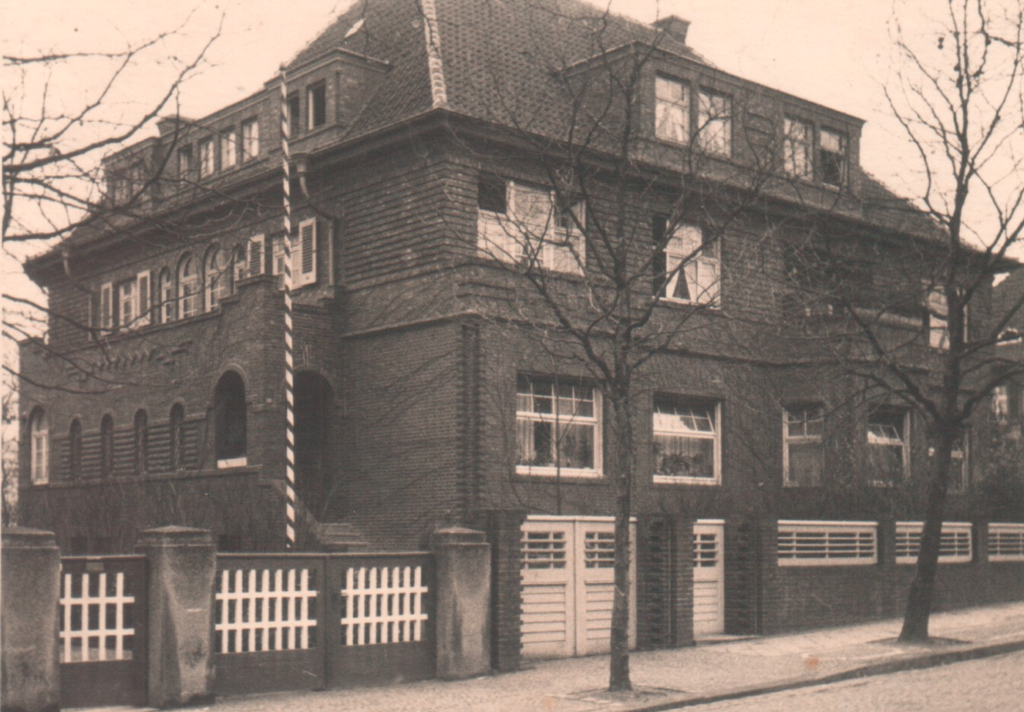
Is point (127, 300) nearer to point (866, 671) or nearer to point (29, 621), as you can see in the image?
point (29, 621)

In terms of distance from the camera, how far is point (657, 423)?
76.1ft

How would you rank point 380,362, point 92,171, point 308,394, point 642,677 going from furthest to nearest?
point 308,394 → point 380,362 → point 642,677 → point 92,171

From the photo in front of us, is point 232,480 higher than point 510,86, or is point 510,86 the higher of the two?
point 510,86

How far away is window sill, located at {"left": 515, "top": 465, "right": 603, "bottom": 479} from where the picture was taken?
68.5 ft

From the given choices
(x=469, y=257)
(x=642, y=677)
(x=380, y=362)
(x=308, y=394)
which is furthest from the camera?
(x=308, y=394)

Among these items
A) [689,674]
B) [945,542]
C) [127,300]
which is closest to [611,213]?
[945,542]

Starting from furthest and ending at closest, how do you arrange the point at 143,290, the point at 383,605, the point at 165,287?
the point at 143,290 < the point at 165,287 < the point at 383,605

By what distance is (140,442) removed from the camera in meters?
26.1

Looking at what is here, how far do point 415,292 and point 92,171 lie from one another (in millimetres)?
10104

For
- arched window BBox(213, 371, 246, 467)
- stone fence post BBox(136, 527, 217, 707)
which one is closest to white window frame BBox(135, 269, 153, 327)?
arched window BBox(213, 371, 246, 467)

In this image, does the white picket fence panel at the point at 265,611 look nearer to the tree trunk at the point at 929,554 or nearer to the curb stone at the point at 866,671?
the curb stone at the point at 866,671

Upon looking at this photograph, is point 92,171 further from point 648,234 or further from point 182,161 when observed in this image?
point 182,161

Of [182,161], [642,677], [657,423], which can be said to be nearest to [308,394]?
[657,423]

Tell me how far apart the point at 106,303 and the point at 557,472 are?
14022 mm
